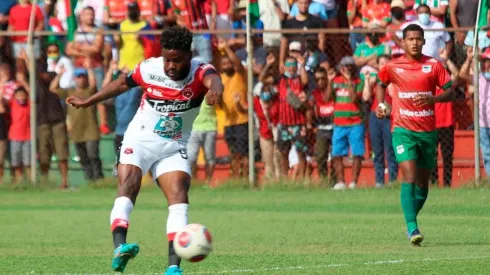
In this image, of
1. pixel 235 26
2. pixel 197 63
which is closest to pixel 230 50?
pixel 235 26

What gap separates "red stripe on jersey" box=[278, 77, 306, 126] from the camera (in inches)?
827

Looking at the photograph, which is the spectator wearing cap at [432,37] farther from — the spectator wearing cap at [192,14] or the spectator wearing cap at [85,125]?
the spectator wearing cap at [85,125]

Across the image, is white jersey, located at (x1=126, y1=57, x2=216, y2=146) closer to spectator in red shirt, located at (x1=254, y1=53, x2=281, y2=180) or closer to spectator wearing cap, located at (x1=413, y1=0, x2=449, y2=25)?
spectator in red shirt, located at (x1=254, y1=53, x2=281, y2=180)

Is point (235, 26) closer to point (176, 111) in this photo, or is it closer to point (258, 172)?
point (258, 172)

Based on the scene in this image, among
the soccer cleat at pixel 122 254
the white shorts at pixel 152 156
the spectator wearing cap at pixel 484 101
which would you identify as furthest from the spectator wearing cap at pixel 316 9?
the soccer cleat at pixel 122 254

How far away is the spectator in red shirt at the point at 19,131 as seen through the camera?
22.2 m

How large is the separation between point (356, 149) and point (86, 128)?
16.4 feet

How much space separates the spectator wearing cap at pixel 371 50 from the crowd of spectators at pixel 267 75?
0.08 ft

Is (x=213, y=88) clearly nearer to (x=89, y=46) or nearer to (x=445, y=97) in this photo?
(x=445, y=97)

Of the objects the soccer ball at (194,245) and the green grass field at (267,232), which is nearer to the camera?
the soccer ball at (194,245)

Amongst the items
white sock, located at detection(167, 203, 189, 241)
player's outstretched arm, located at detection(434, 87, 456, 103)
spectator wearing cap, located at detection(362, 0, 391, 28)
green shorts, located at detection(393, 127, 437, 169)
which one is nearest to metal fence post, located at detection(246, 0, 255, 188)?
spectator wearing cap, located at detection(362, 0, 391, 28)

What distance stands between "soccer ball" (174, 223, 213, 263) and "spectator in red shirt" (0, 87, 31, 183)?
42.9 feet

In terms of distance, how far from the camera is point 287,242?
1383 centimetres

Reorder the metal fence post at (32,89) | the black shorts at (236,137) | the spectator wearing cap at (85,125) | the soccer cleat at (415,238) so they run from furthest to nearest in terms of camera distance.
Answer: the metal fence post at (32,89), the spectator wearing cap at (85,125), the black shorts at (236,137), the soccer cleat at (415,238)
